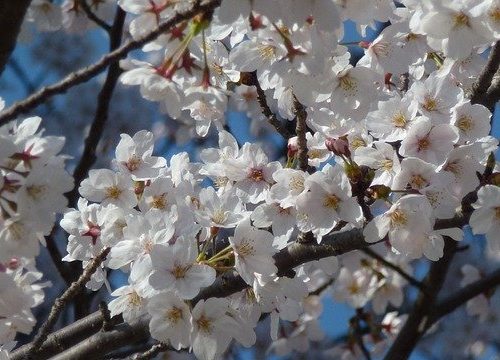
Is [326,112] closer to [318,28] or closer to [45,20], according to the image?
[318,28]

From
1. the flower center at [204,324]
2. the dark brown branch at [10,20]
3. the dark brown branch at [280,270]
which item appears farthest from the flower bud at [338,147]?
the dark brown branch at [10,20]

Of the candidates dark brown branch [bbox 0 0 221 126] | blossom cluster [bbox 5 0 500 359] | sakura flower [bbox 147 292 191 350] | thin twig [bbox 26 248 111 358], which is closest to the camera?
dark brown branch [bbox 0 0 221 126]

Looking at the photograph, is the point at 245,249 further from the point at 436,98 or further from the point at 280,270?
the point at 436,98

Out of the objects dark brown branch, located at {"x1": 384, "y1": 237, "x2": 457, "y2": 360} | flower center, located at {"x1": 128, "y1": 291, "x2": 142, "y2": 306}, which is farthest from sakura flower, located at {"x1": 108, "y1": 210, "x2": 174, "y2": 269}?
dark brown branch, located at {"x1": 384, "y1": 237, "x2": 457, "y2": 360}

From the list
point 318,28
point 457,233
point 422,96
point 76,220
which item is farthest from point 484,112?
Answer: point 76,220

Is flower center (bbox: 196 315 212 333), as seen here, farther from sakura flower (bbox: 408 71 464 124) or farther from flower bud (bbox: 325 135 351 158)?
sakura flower (bbox: 408 71 464 124)

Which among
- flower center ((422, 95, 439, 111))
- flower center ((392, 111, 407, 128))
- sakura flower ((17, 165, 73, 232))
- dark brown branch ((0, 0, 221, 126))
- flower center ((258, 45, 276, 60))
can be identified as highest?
dark brown branch ((0, 0, 221, 126))
